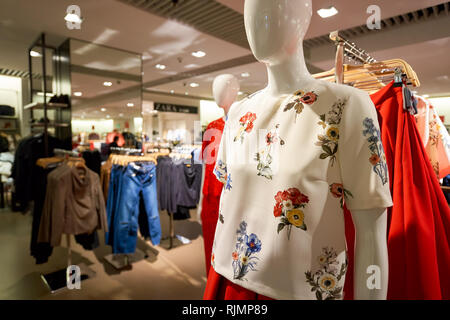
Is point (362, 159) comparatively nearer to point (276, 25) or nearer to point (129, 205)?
→ point (276, 25)

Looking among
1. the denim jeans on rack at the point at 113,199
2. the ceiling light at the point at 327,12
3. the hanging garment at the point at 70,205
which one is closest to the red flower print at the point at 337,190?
the hanging garment at the point at 70,205

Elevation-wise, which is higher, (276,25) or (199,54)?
(199,54)

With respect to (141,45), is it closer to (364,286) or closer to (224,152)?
(224,152)

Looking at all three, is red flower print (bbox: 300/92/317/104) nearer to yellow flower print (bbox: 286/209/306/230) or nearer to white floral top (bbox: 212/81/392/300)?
white floral top (bbox: 212/81/392/300)

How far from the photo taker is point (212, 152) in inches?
63.9

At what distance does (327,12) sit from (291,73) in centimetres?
242

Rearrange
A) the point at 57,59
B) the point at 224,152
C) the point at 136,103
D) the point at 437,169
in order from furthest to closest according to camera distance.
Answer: the point at 136,103 < the point at 57,59 < the point at 437,169 < the point at 224,152

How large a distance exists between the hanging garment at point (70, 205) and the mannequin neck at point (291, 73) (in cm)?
216

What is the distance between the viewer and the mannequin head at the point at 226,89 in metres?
1.67

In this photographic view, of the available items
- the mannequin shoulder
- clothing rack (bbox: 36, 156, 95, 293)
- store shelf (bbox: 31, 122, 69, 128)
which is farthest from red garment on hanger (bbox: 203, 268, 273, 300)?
store shelf (bbox: 31, 122, 69, 128)

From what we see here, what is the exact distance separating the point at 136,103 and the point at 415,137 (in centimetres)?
398

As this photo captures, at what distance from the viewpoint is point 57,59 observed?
11.1 ft

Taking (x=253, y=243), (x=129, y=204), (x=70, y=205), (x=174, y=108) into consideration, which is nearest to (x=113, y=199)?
(x=129, y=204)

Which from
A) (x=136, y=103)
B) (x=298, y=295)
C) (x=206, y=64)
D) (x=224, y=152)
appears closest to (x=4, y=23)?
(x=136, y=103)
